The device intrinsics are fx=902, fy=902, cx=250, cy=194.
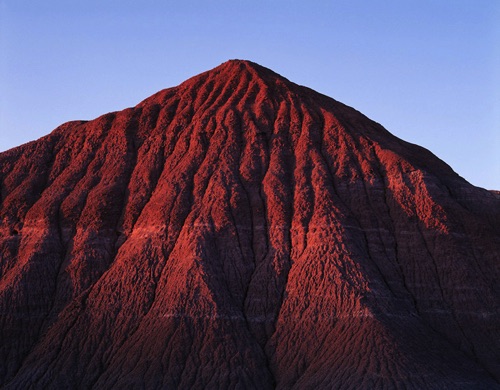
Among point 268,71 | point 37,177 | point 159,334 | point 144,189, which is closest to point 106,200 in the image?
point 144,189

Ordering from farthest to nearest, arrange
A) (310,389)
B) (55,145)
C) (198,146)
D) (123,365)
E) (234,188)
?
(55,145), (198,146), (234,188), (123,365), (310,389)

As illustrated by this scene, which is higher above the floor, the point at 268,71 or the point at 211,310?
the point at 268,71

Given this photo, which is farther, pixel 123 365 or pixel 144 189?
pixel 144 189

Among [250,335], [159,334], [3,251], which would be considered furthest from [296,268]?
[3,251]

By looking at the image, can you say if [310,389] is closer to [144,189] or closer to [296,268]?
[296,268]

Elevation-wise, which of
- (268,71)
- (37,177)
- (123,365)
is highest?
(268,71)

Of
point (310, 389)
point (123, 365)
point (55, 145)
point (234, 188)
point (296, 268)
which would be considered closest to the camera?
point (310, 389)
